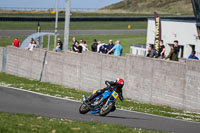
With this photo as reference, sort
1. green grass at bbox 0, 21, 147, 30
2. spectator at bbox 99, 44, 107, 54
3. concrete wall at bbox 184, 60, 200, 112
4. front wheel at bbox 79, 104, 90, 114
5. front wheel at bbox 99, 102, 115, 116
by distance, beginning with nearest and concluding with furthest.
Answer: front wheel at bbox 99, 102, 115, 116
front wheel at bbox 79, 104, 90, 114
concrete wall at bbox 184, 60, 200, 112
spectator at bbox 99, 44, 107, 54
green grass at bbox 0, 21, 147, 30

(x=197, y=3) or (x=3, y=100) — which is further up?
(x=197, y=3)

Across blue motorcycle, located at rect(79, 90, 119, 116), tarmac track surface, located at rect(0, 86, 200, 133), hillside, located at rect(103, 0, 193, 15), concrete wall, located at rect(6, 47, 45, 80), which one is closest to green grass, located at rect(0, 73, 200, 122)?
concrete wall, located at rect(6, 47, 45, 80)

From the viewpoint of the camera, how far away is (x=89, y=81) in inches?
1018

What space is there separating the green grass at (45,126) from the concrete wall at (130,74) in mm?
8576

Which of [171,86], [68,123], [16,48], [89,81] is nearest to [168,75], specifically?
[171,86]

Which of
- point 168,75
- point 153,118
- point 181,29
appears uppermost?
point 181,29

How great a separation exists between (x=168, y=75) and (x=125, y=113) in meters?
4.58

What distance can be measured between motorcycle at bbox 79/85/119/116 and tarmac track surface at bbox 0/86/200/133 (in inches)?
8.8

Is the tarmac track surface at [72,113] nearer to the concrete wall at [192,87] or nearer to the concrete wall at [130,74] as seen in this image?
the concrete wall at [192,87]

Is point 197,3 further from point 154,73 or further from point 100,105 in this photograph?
point 100,105

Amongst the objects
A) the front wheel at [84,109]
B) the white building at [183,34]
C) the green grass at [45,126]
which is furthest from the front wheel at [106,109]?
the white building at [183,34]

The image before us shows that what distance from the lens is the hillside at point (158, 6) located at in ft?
367

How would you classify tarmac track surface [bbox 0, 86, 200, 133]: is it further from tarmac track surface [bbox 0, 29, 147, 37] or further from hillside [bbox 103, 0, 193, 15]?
hillside [bbox 103, 0, 193, 15]

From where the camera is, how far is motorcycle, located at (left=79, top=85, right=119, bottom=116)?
14641 mm
